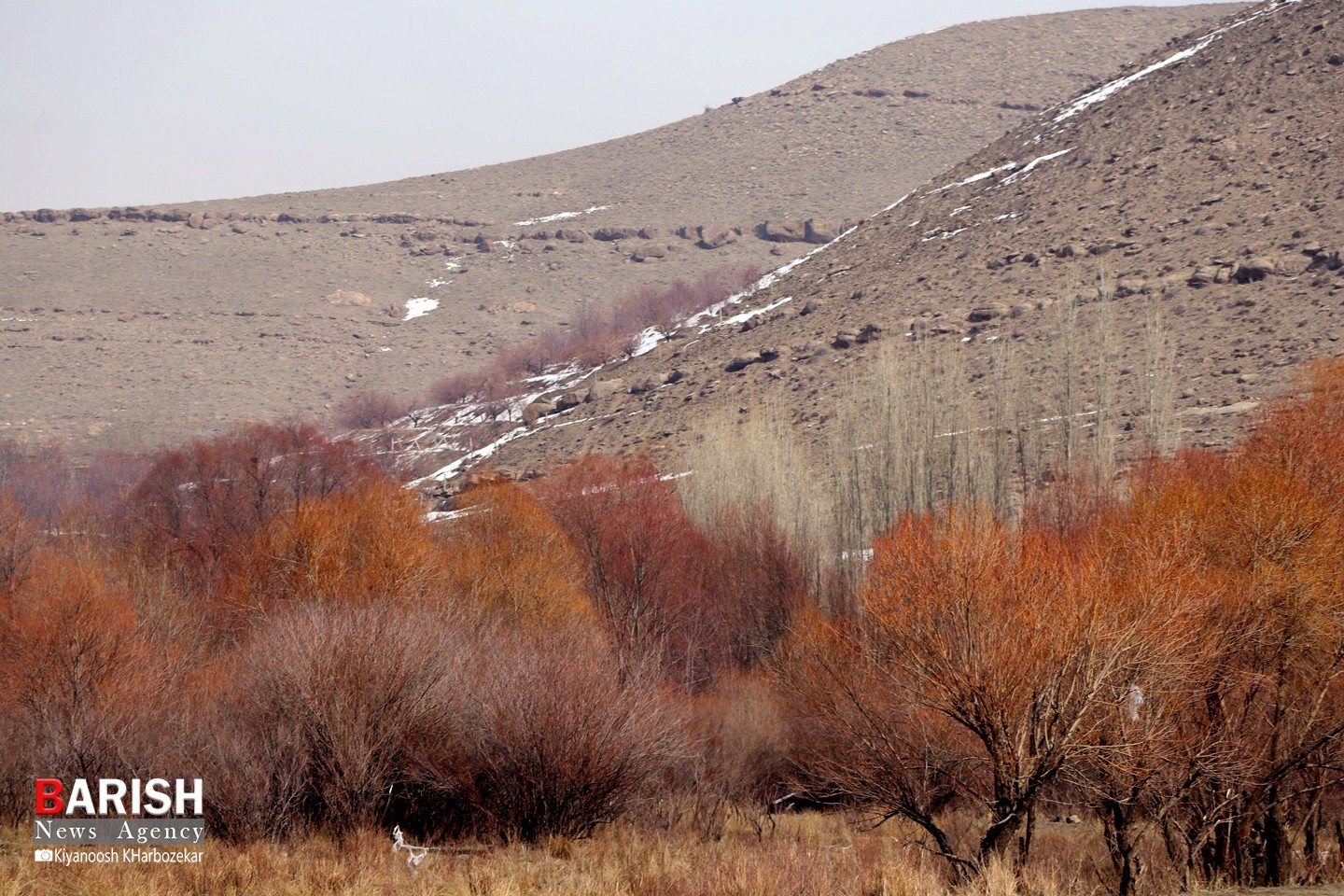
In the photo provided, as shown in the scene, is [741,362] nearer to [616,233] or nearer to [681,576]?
[681,576]

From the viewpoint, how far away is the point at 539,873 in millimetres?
17578

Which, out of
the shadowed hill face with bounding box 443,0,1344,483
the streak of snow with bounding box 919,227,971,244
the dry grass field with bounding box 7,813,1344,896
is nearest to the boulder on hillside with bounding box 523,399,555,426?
the shadowed hill face with bounding box 443,0,1344,483

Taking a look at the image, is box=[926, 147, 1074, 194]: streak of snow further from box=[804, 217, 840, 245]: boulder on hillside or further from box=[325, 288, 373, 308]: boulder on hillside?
box=[325, 288, 373, 308]: boulder on hillside

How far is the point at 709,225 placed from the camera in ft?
334

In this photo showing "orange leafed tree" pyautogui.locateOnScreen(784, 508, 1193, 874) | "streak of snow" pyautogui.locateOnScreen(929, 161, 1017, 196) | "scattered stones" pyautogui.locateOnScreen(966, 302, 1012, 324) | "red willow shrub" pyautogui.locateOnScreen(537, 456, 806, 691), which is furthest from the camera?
"streak of snow" pyautogui.locateOnScreen(929, 161, 1017, 196)

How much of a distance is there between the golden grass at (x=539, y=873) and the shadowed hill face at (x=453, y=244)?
185ft

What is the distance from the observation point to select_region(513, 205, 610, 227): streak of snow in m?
110

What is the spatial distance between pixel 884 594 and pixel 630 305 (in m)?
72.0

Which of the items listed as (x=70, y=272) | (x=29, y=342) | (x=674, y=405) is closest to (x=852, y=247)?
(x=674, y=405)

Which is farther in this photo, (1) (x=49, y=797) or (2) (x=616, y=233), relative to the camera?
(2) (x=616, y=233)

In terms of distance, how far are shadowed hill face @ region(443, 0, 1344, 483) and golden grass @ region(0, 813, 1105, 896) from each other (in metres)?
21.9

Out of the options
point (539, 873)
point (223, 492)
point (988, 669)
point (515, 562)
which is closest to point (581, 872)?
point (539, 873)

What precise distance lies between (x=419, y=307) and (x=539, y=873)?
270ft

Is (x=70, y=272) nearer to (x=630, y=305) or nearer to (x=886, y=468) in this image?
(x=630, y=305)
